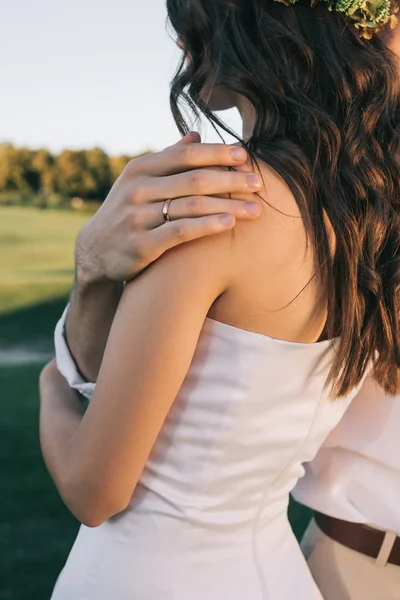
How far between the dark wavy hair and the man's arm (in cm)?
8

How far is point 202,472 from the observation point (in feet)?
3.47

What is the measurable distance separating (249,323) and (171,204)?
0.66 ft

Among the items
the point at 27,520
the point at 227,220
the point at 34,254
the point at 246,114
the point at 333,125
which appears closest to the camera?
the point at 227,220

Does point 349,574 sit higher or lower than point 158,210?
lower

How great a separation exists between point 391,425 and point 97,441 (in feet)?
1.91

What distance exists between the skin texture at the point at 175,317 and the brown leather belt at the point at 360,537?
489 millimetres

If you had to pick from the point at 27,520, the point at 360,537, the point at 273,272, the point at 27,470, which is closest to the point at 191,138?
the point at 273,272

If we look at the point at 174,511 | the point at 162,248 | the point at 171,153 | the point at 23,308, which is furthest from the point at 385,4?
the point at 23,308

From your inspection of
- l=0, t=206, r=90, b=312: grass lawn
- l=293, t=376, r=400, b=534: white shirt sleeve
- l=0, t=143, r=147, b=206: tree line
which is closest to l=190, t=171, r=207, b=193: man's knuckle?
l=293, t=376, r=400, b=534: white shirt sleeve

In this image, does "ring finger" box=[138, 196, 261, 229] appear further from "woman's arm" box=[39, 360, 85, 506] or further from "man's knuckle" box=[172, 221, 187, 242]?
"woman's arm" box=[39, 360, 85, 506]

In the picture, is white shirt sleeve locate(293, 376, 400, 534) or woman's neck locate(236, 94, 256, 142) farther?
white shirt sleeve locate(293, 376, 400, 534)

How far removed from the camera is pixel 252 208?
933 mm

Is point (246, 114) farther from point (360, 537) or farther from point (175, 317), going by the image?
point (360, 537)

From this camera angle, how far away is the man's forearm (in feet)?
3.89
